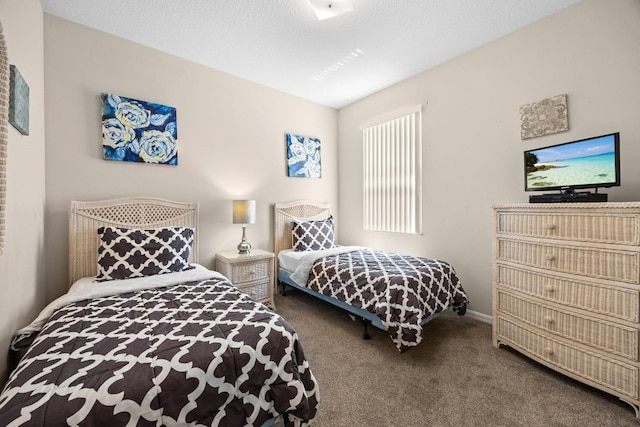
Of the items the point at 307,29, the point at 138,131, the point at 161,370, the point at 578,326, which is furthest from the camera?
the point at 138,131

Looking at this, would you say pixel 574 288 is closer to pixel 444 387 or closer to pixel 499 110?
pixel 444 387

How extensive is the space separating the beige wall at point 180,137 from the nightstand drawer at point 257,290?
60 cm

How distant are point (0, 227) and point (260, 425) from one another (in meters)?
1.29

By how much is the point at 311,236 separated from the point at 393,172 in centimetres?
137

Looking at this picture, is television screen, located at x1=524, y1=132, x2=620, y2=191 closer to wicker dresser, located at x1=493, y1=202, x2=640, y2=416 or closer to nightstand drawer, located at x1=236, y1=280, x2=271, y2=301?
wicker dresser, located at x1=493, y1=202, x2=640, y2=416

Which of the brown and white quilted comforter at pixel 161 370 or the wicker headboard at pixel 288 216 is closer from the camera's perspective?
the brown and white quilted comforter at pixel 161 370

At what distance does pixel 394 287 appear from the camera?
81.3 inches

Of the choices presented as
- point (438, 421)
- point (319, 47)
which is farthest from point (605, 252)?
point (319, 47)

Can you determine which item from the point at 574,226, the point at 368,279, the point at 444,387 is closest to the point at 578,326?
the point at 574,226

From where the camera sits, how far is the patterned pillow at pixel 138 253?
2031 mm

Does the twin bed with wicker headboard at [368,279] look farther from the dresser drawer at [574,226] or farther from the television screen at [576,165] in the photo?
the television screen at [576,165]

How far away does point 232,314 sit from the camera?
4.71 ft

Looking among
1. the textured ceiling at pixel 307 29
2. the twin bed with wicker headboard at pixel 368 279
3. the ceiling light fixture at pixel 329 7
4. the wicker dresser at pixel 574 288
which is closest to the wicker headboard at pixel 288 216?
the twin bed with wicker headboard at pixel 368 279

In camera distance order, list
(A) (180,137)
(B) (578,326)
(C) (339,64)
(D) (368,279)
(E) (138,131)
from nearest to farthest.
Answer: (B) (578,326) < (D) (368,279) < (E) (138,131) < (A) (180,137) < (C) (339,64)
